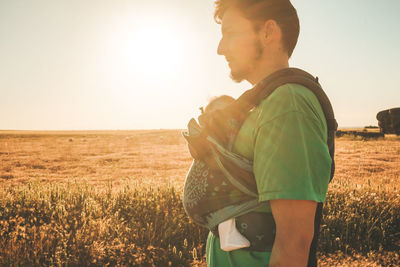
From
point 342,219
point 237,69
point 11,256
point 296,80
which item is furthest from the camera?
point 342,219

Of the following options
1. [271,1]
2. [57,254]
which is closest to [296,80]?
[271,1]

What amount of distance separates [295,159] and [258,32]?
2.27 ft

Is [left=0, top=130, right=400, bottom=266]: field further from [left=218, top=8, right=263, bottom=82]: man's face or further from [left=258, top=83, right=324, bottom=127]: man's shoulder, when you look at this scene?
[left=258, top=83, right=324, bottom=127]: man's shoulder

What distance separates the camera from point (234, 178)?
45.1 inches

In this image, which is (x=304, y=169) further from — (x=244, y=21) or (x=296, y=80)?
(x=244, y=21)

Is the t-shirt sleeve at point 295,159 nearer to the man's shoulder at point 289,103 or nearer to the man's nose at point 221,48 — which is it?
the man's shoulder at point 289,103

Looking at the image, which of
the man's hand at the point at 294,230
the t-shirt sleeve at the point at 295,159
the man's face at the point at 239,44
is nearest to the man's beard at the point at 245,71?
the man's face at the point at 239,44

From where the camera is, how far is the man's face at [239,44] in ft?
4.22

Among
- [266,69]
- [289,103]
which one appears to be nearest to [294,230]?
[289,103]

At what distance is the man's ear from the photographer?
4.14 ft

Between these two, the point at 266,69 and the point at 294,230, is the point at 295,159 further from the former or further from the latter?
the point at 266,69

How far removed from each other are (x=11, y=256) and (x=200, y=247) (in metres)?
3.05

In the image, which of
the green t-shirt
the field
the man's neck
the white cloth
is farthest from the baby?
the field

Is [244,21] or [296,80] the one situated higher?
[244,21]
